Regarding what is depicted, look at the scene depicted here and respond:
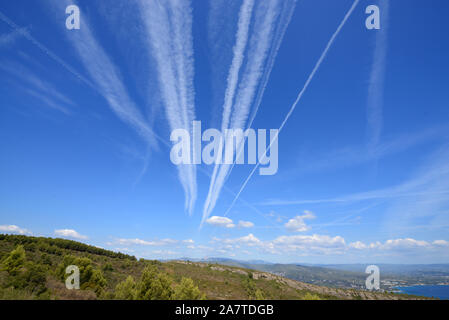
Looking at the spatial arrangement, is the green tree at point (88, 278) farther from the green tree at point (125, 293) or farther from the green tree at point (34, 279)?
the green tree at point (125, 293)

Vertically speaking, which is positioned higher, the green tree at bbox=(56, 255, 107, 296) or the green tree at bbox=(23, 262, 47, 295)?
the green tree at bbox=(23, 262, 47, 295)

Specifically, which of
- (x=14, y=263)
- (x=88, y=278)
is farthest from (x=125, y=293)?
(x=14, y=263)

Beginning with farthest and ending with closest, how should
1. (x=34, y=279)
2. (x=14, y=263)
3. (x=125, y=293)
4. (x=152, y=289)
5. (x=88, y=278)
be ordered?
(x=14, y=263), (x=88, y=278), (x=34, y=279), (x=152, y=289), (x=125, y=293)

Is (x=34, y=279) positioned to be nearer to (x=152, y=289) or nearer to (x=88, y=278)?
(x=88, y=278)

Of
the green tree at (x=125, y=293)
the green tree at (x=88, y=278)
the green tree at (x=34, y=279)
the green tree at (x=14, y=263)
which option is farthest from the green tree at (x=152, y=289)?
the green tree at (x=14, y=263)

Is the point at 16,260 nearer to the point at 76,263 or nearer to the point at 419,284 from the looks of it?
the point at 76,263

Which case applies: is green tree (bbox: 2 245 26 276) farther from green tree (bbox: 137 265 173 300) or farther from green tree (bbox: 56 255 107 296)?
green tree (bbox: 137 265 173 300)

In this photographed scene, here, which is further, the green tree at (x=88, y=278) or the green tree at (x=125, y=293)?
the green tree at (x=88, y=278)

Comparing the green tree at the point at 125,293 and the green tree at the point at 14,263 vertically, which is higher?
the green tree at the point at 14,263

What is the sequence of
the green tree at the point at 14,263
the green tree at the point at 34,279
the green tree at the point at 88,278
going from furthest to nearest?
1. the green tree at the point at 14,263
2. the green tree at the point at 88,278
3. the green tree at the point at 34,279

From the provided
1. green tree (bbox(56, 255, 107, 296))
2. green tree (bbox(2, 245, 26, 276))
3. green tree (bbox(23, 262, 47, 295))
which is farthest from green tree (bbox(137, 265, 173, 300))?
green tree (bbox(2, 245, 26, 276))
